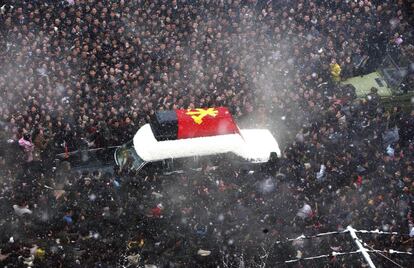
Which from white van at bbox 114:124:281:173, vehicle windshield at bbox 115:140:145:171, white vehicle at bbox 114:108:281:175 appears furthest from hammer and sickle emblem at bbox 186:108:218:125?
vehicle windshield at bbox 115:140:145:171

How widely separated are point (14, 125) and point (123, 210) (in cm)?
386

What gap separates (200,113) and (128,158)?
242 cm

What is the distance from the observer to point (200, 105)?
51.4 feet

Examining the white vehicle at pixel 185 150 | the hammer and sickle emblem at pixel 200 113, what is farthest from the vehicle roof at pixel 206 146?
the hammer and sickle emblem at pixel 200 113

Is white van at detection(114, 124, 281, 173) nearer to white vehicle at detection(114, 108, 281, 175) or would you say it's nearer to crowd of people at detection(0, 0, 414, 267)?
white vehicle at detection(114, 108, 281, 175)

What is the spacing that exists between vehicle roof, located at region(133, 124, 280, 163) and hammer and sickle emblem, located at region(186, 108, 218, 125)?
537 millimetres

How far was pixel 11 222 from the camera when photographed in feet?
41.1

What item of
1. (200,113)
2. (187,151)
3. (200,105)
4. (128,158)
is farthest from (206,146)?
(128,158)

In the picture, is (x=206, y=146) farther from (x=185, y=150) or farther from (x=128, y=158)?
(x=128, y=158)

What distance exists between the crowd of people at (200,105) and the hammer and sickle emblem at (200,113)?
867 millimetres

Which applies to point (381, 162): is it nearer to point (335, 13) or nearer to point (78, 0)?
point (335, 13)

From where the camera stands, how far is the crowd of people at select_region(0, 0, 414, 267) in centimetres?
1276

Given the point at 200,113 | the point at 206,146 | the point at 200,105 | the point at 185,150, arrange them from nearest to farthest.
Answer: the point at 185,150 → the point at 206,146 → the point at 200,113 → the point at 200,105

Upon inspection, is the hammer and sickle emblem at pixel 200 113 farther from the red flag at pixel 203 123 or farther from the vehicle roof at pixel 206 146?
the vehicle roof at pixel 206 146
